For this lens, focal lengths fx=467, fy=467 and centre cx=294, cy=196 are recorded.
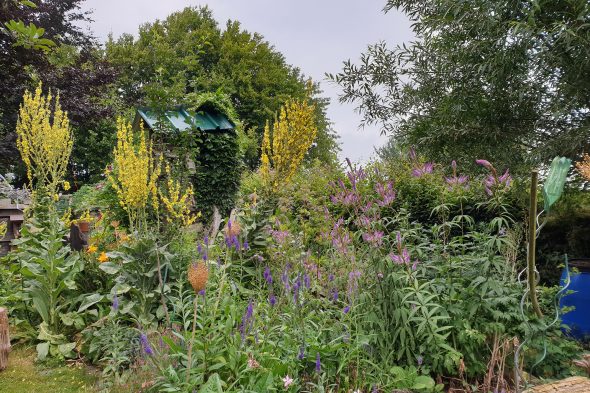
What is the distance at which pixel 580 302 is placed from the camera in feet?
13.0

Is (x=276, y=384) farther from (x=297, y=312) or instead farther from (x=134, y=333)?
(x=134, y=333)

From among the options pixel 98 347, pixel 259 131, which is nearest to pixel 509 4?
pixel 98 347

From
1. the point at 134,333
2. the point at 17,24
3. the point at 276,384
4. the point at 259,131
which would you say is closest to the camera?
the point at 17,24

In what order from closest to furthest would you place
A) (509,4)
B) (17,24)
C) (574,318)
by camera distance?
(17,24) < (574,318) < (509,4)

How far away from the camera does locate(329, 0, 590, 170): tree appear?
4105mm

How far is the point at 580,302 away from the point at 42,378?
4284 mm

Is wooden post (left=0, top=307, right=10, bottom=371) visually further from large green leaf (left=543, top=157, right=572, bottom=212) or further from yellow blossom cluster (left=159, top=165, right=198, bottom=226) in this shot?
large green leaf (left=543, top=157, right=572, bottom=212)

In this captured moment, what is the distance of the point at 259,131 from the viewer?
2294 cm

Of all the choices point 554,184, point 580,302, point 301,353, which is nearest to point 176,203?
point 301,353

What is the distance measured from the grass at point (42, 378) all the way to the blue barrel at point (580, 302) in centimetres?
379

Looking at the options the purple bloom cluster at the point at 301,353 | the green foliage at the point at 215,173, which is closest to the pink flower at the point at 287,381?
the purple bloom cluster at the point at 301,353

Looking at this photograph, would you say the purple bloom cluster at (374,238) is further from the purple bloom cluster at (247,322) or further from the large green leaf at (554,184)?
the large green leaf at (554,184)

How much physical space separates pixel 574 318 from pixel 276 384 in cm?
299

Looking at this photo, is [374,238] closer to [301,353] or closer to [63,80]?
[301,353]
